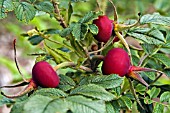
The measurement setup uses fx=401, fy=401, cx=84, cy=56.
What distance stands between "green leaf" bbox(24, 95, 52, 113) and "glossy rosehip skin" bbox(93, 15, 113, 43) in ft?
0.75

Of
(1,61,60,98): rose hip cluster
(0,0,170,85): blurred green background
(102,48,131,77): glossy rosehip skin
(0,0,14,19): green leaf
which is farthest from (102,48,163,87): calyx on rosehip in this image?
(0,0,170,85): blurred green background

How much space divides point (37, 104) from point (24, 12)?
10.2 inches

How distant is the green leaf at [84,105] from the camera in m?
0.59

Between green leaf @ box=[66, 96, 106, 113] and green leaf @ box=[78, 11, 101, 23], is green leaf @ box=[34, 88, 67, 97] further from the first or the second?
green leaf @ box=[78, 11, 101, 23]

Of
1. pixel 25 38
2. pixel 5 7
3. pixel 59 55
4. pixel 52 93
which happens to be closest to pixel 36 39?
pixel 59 55

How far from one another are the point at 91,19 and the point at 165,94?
252 millimetres

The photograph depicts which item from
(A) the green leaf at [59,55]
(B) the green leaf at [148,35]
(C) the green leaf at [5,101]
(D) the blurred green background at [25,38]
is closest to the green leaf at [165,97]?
(B) the green leaf at [148,35]

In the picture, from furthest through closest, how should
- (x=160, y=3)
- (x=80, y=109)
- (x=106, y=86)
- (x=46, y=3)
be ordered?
→ (x=160, y=3) → (x=46, y=3) → (x=106, y=86) → (x=80, y=109)

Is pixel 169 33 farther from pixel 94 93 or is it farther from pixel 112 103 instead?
pixel 94 93

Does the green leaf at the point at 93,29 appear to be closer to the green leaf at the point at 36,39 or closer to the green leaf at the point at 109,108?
the green leaf at the point at 109,108

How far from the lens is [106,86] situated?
722 millimetres

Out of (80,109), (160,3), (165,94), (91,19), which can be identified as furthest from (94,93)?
(160,3)

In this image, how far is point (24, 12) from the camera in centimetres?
78

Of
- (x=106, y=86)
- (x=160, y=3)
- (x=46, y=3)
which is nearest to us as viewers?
(x=106, y=86)
